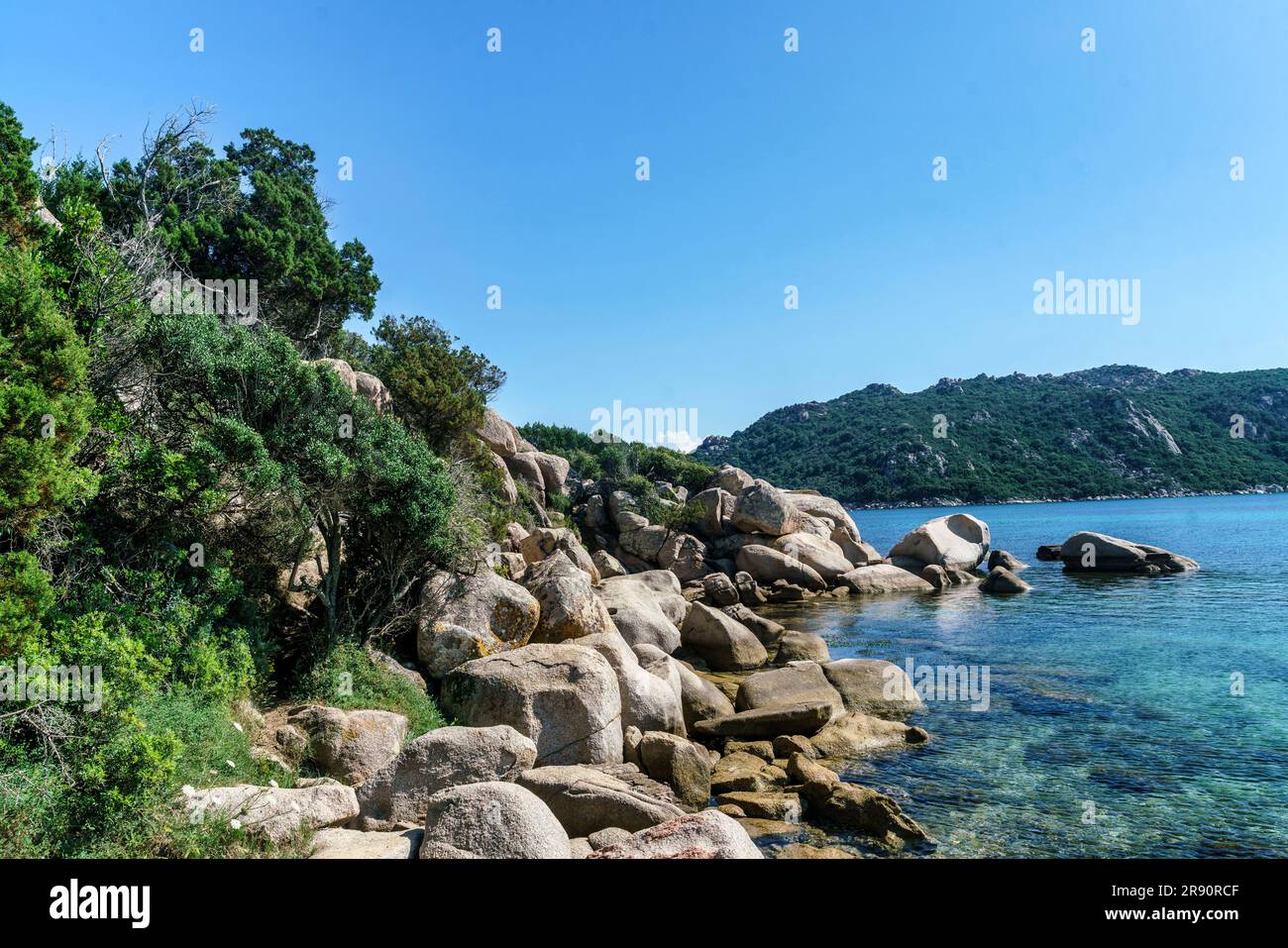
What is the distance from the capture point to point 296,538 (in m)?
14.8

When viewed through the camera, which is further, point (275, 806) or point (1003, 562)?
point (1003, 562)

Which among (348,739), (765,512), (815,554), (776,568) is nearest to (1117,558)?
(815,554)

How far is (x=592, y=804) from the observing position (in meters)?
9.67

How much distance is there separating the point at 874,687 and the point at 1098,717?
476cm

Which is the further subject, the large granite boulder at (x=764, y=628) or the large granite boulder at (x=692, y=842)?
the large granite boulder at (x=764, y=628)

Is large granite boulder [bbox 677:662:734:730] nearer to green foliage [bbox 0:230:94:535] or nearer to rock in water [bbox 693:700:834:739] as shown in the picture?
rock in water [bbox 693:700:834:739]

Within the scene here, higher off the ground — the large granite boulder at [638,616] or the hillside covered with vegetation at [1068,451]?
the hillside covered with vegetation at [1068,451]

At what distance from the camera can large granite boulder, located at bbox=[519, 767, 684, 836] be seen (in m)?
9.55

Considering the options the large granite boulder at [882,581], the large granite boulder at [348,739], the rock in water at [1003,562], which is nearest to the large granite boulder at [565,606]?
the large granite boulder at [348,739]

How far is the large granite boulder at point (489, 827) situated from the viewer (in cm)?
745

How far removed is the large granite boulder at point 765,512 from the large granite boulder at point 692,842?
34039 millimetres

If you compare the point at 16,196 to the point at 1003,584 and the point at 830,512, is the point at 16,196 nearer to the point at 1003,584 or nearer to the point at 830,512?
the point at 1003,584

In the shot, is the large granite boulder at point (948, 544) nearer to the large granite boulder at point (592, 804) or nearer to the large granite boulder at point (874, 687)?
the large granite boulder at point (874, 687)

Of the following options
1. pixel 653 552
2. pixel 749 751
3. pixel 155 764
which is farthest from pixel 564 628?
pixel 653 552
